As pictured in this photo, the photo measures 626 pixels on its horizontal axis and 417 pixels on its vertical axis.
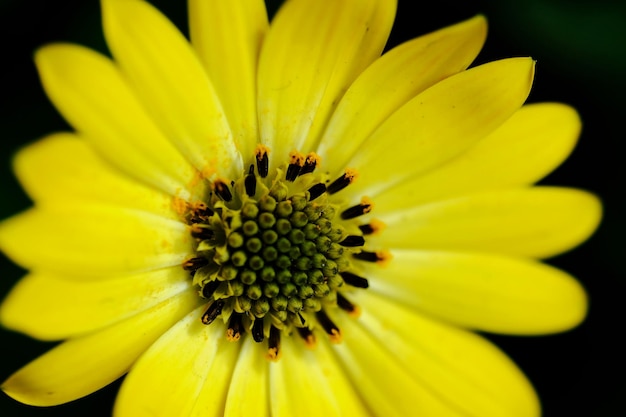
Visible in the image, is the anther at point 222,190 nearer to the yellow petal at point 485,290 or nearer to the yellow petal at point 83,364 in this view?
the yellow petal at point 83,364

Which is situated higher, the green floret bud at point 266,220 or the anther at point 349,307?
the green floret bud at point 266,220

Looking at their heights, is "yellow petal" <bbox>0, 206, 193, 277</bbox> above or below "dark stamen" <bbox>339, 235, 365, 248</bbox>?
below

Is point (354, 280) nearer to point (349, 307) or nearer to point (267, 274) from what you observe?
point (349, 307)

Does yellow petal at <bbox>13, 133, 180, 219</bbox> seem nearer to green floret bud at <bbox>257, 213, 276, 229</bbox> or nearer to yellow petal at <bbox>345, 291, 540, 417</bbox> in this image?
green floret bud at <bbox>257, 213, 276, 229</bbox>

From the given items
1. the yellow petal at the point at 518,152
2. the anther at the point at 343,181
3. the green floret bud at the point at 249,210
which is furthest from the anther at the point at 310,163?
the yellow petal at the point at 518,152

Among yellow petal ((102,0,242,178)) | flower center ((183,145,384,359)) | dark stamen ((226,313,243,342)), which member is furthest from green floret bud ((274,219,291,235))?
dark stamen ((226,313,243,342))

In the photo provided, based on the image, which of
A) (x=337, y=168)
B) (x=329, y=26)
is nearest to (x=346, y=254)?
(x=337, y=168)

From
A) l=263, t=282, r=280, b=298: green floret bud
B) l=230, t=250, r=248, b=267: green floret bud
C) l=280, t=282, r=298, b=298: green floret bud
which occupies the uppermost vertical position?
l=230, t=250, r=248, b=267: green floret bud

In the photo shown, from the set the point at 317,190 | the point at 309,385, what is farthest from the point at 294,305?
the point at 317,190
